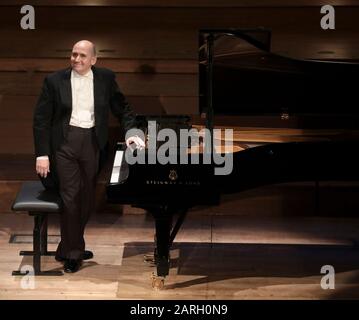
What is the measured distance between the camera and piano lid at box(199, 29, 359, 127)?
550 cm

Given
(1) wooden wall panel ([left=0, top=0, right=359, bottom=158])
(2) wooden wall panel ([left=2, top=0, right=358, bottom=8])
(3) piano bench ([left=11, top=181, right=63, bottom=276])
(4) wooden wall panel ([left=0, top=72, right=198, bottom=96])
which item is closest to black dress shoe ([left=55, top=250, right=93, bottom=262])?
(3) piano bench ([left=11, top=181, right=63, bottom=276])

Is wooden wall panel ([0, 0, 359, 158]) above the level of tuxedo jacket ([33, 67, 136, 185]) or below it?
above

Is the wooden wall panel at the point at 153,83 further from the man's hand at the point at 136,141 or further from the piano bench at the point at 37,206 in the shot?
the man's hand at the point at 136,141

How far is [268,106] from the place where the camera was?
5734 millimetres

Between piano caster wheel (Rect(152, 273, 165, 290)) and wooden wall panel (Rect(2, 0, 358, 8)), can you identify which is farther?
wooden wall panel (Rect(2, 0, 358, 8))

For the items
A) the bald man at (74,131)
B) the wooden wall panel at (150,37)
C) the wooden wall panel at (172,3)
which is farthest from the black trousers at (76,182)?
the wooden wall panel at (172,3)

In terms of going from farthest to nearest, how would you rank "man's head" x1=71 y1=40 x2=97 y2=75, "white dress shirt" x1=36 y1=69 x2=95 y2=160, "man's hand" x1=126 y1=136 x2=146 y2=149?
"white dress shirt" x1=36 y1=69 x2=95 y2=160, "man's head" x1=71 y1=40 x2=97 y2=75, "man's hand" x1=126 y1=136 x2=146 y2=149

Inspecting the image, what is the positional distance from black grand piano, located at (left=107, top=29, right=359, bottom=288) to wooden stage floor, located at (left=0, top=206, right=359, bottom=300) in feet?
0.84

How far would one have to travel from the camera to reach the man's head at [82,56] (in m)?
5.48

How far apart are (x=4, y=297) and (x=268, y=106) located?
6.36 feet

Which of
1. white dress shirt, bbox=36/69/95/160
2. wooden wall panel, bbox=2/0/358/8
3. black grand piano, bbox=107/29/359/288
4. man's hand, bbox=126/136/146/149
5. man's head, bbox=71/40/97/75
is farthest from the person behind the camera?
wooden wall panel, bbox=2/0/358/8

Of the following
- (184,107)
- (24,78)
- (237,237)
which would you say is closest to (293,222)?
(237,237)

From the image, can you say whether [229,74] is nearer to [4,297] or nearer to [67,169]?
[67,169]

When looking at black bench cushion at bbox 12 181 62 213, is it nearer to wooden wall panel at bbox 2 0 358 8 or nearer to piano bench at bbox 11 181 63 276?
piano bench at bbox 11 181 63 276
